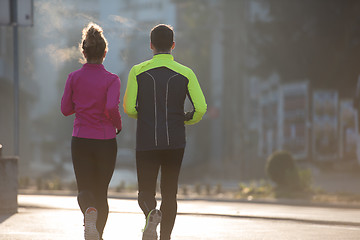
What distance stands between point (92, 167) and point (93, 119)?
393 millimetres

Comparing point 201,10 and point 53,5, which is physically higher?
point 201,10

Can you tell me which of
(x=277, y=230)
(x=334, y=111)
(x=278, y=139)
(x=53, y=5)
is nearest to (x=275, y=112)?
(x=278, y=139)

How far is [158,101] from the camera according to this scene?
6.02 meters

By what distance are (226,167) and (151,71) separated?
35.2 m

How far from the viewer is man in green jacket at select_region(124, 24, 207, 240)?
6.03 m

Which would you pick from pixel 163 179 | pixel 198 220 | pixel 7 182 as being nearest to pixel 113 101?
pixel 163 179

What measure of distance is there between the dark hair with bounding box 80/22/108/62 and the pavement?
8.83 feet

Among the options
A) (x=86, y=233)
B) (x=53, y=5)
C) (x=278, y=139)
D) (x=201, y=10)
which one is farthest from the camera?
(x=201, y=10)

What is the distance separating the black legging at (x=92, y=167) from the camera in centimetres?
605

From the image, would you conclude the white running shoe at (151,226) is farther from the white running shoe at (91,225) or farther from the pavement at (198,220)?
the pavement at (198,220)

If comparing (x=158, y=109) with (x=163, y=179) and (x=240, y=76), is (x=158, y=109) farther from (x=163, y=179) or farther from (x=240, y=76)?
(x=240, y=76)

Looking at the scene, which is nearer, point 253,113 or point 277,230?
point 277,230

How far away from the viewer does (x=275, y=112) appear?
131ft

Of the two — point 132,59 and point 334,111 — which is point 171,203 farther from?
point 132,59
